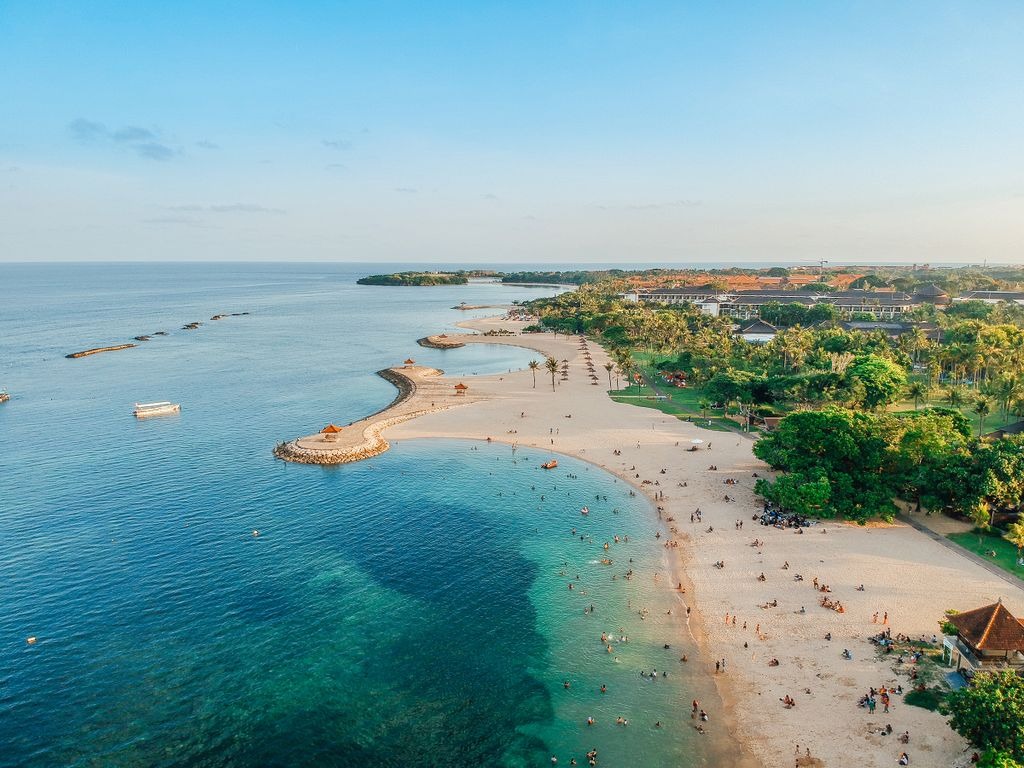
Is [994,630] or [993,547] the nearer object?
[994,630]

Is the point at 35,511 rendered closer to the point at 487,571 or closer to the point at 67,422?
the point at 67,422

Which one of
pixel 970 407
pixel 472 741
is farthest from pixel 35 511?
pixel 970 407

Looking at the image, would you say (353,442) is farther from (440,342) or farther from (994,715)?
(440,342)

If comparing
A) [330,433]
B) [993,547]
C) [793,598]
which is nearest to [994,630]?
[793,598]

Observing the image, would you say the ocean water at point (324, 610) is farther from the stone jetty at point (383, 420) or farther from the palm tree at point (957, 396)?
the palm tree at point (957, 396)

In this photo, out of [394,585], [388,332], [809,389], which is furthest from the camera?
[388,332]

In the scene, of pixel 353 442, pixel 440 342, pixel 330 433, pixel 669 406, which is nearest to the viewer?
pixel 353 442

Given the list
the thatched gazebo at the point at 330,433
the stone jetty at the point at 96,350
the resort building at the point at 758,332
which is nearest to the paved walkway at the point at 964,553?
the thatched gazebo at the point at 330,433
